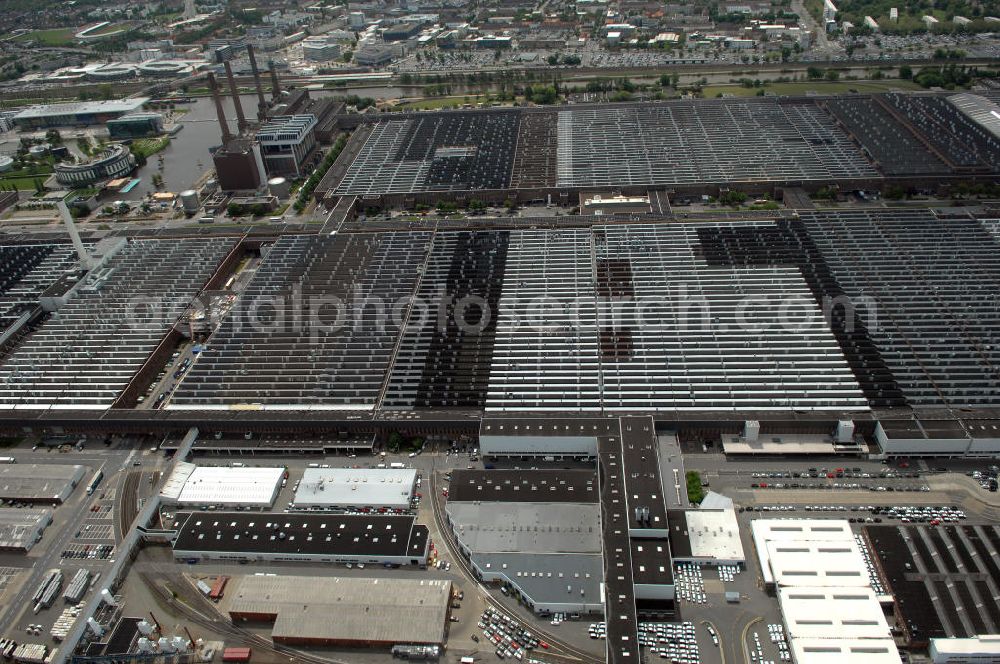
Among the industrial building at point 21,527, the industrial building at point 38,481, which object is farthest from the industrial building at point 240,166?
the industrial building at point 21,527

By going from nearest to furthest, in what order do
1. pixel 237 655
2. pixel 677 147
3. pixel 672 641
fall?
pixel 672 641 < pixel 237 655 < pixel 677 147

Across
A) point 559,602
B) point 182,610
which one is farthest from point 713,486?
point 182,610

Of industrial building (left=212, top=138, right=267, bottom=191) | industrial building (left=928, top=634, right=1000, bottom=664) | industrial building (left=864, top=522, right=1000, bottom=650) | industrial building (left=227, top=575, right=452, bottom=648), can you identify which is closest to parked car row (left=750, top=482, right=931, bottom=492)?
industrial building (left=864, top=522, right=1000, bottom=650)

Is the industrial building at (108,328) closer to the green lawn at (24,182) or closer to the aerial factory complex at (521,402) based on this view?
the aerial factory complex at (521,402)

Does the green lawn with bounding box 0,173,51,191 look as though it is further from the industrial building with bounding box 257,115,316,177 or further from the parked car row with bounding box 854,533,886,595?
the parked car row with bounding box 854,533,886,595

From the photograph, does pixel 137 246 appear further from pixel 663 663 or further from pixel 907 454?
pixel 907 454

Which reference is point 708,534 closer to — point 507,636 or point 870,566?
point 870,566

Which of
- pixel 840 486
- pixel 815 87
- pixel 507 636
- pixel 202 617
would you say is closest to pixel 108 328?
pixel 202 617
